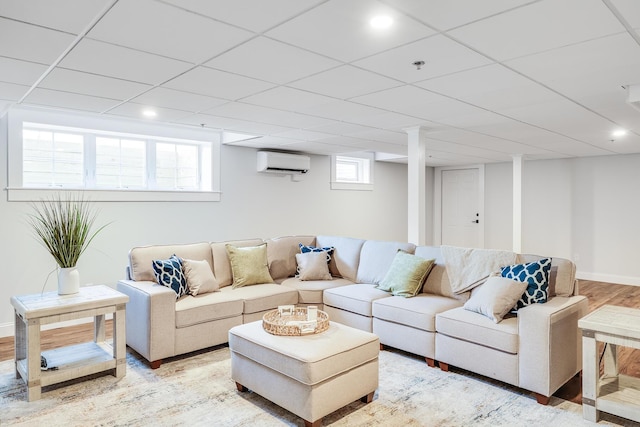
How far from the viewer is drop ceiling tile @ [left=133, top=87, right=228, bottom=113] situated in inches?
122

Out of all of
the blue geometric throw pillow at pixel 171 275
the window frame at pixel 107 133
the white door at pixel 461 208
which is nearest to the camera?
the blue geometric throw pillow at pixel 171 275

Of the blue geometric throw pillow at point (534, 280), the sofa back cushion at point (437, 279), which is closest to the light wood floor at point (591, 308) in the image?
the blue geometric throw pillow at point (534, 280)

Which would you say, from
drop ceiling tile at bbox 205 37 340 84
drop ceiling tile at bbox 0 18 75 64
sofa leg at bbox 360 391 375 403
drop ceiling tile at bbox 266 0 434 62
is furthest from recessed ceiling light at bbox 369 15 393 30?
sofa leg at bbox 360 391 375 403

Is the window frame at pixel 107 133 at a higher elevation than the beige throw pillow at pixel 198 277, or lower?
higher

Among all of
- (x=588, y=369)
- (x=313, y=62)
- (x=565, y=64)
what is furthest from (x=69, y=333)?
(x=565, y=64)

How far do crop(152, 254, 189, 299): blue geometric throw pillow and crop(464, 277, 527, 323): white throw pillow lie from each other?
2.49 meters

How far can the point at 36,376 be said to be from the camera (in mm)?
2803

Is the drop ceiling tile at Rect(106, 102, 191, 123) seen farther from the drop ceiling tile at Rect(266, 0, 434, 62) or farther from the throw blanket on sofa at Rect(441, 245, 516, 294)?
the throw blanket on sofa at Rect(441, 245, 516, 294)

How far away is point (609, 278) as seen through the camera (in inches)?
272

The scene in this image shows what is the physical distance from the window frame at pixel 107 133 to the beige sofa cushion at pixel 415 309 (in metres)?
2.84

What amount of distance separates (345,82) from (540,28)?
1207 millimetres

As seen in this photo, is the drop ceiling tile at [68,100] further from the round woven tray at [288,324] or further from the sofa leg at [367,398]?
the sofa leg at [367,398]

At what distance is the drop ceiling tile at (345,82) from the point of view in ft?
8.49

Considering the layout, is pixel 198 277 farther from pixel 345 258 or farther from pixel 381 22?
pixel 381 22
